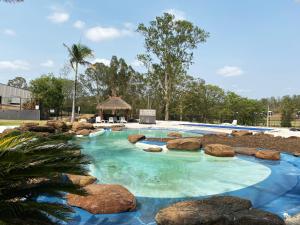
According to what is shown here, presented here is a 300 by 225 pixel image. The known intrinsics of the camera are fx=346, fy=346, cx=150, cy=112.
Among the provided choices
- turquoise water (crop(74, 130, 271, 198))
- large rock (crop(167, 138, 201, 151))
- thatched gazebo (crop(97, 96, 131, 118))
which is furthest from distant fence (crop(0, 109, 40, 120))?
large rock (crop(167, 138, 201, 151))

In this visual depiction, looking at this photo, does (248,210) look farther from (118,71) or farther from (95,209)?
(118,71)

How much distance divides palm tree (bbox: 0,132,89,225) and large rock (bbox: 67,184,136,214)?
3106 mm

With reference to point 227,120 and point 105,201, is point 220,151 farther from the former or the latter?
point 227,120

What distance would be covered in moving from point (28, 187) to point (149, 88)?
3654 centimetres

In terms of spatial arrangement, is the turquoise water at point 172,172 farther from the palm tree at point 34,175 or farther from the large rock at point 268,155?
the palm tree at point 34,175

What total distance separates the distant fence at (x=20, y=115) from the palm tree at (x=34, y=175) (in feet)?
89.9

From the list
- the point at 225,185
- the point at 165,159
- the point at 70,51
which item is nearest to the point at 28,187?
the point at 225,185

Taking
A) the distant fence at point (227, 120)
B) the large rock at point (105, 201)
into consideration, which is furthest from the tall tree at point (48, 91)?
the large rock at point (105, 201)

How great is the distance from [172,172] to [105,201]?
447cm

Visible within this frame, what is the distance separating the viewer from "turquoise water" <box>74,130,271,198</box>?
337 inches

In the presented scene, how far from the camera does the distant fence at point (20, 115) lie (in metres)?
29.3

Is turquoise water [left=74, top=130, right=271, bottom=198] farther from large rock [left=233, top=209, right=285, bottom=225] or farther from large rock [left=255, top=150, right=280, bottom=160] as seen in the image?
large rock [left=233, top=209, right=285, bottom=225]

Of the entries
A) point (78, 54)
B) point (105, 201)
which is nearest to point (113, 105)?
point (78, 54)

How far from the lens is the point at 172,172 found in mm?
10664
